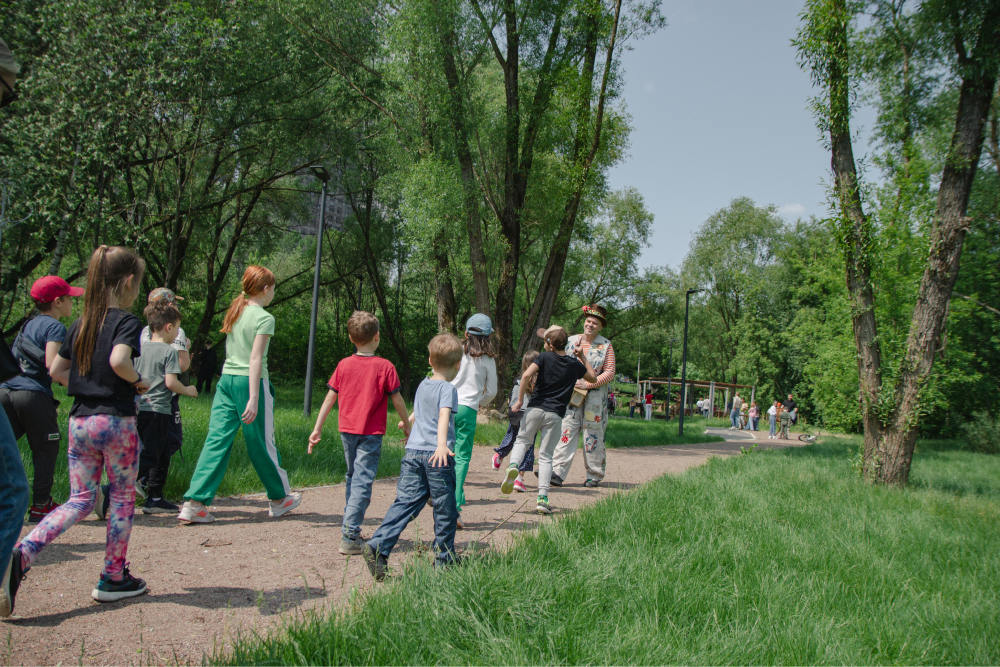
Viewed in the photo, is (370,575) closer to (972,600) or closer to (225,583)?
(225,583)

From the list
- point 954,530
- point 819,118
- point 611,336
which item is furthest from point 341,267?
point 954,530

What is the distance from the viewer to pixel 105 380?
3.34 metres

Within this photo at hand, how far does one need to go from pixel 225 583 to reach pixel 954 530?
20.2 ft

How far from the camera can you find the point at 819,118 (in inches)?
346

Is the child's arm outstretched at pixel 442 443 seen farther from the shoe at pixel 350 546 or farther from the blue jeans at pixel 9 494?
the blue jeans at pixel 9 494

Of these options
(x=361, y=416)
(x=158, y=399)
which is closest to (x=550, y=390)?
(x=361, y=416)

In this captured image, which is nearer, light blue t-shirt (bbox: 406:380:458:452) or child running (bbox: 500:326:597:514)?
light blue t-shirt (bbox: 406:380:458:452)

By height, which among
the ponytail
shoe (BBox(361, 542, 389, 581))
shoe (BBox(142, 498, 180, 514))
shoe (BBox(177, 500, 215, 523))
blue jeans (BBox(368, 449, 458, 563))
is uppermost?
the ponytail

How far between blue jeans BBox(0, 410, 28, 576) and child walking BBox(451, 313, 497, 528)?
353 cm

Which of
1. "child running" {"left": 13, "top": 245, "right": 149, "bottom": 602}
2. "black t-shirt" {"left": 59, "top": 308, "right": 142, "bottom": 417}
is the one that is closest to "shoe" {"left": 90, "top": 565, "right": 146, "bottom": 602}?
"child running" {"left": 13, "top": 245, "right": 149, "bottom": 602}

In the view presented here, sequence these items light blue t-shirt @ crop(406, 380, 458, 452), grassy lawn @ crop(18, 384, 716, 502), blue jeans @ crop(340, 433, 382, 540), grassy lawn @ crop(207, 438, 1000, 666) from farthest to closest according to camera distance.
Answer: grassy lawn @ crop(18, 384, 716, 502) < blue jeans @ crop(340, 433, 382, 540) < light blue t-shirt @ crop(406, 380, 458, 452) < grassy lawn @ crop(207, 438, 1000, 666)

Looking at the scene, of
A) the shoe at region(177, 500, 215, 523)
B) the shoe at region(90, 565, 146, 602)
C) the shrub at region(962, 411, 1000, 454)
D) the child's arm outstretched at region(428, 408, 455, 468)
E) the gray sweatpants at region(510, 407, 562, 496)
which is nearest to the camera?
the shoe at region(90, 565, 146, 602)

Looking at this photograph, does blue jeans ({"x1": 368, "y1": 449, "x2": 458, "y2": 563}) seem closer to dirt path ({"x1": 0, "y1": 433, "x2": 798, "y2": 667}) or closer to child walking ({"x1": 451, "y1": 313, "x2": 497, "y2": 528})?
dirt path ({"x1": 0, "y1": 433, "x2": 798, "y2": 667})

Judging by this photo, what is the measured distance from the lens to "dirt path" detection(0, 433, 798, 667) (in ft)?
9.09
